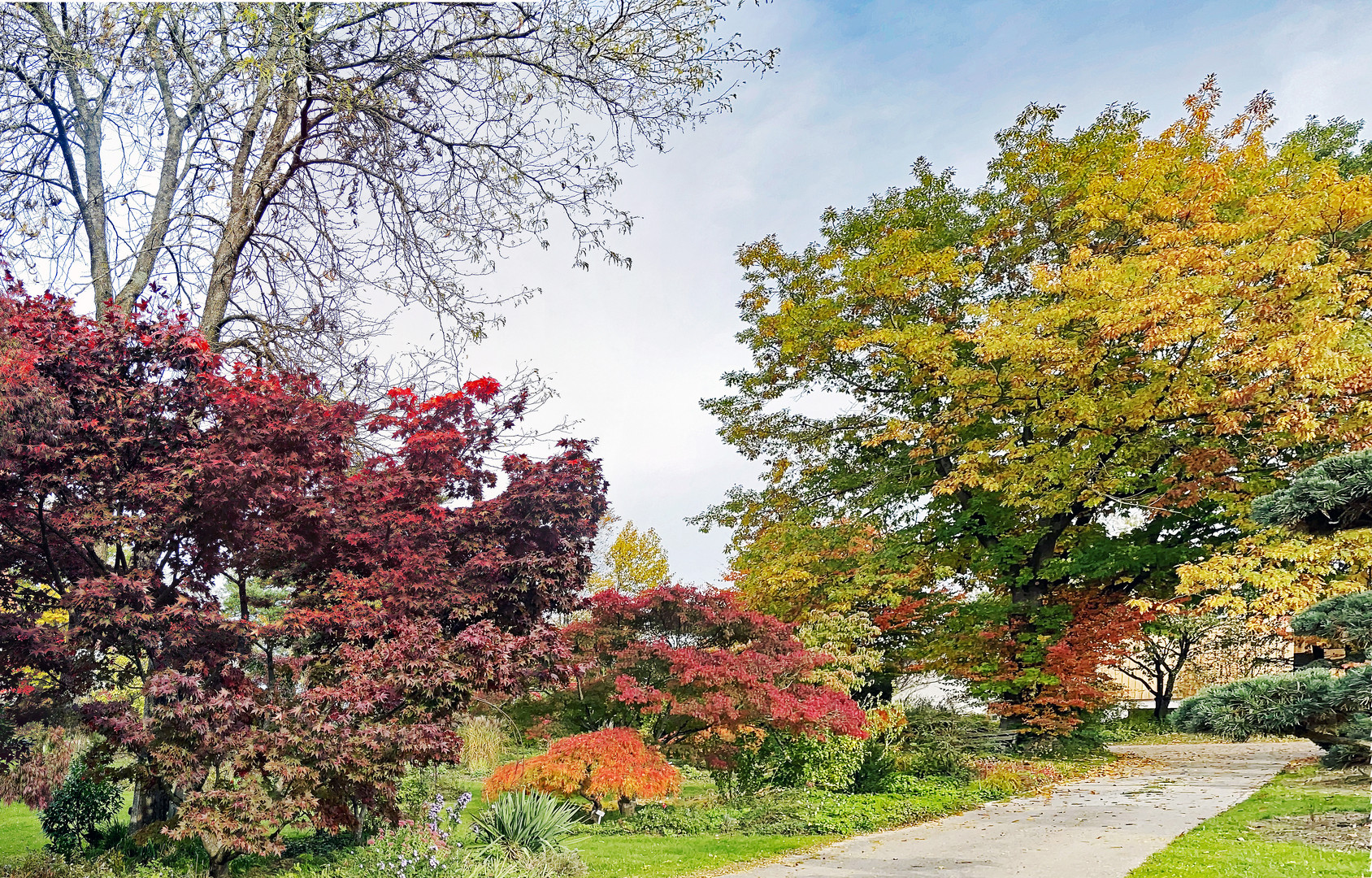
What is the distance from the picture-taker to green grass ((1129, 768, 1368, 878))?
5762mm

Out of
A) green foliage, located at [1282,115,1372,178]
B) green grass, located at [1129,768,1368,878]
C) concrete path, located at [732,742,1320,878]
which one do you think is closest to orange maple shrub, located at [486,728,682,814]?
concrete path, located at [732,742,1320,878]

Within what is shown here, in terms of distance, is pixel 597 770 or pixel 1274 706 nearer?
pixel 1274 706

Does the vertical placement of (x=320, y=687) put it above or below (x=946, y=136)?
below

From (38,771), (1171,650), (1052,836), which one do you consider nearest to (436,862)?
(38,771)

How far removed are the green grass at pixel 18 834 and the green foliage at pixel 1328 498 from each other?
10.4 m

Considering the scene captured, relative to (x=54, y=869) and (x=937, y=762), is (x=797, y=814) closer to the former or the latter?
(x=937, y=762)

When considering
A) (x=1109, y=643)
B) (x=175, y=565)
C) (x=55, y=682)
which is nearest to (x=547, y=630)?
(x=175, y=565)

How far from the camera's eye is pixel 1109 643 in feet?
49.1

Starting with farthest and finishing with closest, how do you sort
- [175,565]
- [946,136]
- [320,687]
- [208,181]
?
1. [946,136]
2. [208,181]
3. [175,565]
4. [320,687]

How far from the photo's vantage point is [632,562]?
2597 cm

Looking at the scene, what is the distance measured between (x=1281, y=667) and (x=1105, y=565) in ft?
37.9

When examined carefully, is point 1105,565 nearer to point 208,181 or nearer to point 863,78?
point 863,78

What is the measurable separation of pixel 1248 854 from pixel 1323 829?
156cm

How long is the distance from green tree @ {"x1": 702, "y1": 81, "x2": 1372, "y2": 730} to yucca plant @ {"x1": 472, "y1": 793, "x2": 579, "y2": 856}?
27.0 ft
